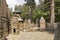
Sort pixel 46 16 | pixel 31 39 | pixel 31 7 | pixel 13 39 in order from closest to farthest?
1. pixel 31 39
2. pixel 13 39
3. pixel 46 16
4. pixel 31 7

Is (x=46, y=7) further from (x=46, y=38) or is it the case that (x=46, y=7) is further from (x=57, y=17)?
(x=46, y=38)

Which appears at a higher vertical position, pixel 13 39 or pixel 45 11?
pixel 45 11

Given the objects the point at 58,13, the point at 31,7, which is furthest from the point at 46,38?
the point at 31,7

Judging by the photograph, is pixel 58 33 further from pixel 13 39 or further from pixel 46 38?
pixel 13 39

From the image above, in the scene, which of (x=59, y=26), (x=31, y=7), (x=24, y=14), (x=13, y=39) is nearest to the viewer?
(x=59, y=26)

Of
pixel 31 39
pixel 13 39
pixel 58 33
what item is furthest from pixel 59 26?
pixel 13 39

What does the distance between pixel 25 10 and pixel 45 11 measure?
54.8 ft

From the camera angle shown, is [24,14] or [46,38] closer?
[46,38]

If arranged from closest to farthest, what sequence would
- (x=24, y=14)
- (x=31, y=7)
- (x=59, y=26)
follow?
(x=59, y=26) → (x=31, y=7) → (x=24, y=14)

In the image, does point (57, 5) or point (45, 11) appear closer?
point (57, 5)

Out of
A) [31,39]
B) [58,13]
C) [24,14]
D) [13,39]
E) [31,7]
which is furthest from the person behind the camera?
[24,14]

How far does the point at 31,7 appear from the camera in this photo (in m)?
43.0

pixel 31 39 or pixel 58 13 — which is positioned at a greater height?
pixel 58 13

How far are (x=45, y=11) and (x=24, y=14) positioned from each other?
570 inches
